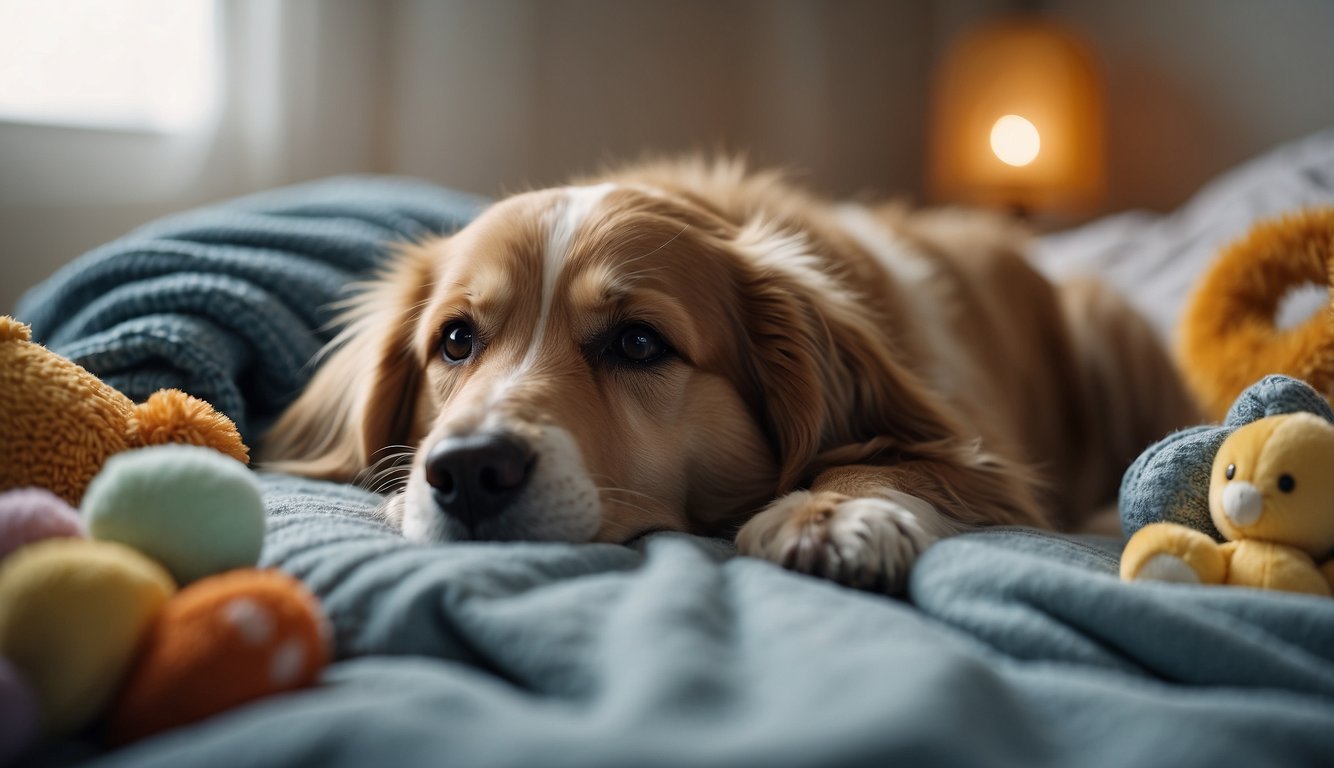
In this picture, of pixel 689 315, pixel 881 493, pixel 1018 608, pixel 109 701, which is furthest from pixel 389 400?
pixel 1018 608

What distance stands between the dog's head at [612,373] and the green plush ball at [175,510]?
319 mm

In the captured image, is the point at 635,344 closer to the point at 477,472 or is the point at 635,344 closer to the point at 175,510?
the point at 477,472

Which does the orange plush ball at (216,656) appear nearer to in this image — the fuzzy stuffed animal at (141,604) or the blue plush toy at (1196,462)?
the fuzzy stuffed animal at (141,604)

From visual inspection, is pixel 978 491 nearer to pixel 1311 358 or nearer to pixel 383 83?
pixel 1311 358

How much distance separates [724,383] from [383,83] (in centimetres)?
252

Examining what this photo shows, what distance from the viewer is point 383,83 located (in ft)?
11.9

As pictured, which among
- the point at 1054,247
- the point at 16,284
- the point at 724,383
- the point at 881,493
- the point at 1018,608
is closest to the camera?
the point at 1018,608

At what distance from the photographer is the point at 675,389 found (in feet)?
5.11

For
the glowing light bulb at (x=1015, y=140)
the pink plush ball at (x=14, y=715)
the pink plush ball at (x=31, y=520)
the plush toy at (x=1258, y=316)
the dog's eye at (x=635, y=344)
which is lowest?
the pink plush ball at (x=14, y=715)

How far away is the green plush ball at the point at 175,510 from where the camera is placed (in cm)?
92

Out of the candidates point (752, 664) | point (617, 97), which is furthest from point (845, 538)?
point (617, 97)

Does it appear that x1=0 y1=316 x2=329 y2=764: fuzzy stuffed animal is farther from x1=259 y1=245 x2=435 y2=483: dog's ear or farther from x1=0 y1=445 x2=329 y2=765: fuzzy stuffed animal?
x1=259 y1=245 x2=435 y2=483: dog's ear

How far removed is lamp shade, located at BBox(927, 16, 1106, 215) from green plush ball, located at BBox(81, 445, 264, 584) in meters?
3.85

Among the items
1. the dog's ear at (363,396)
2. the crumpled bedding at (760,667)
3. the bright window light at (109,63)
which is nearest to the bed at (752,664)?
the crumpled bedding at (760,667)
